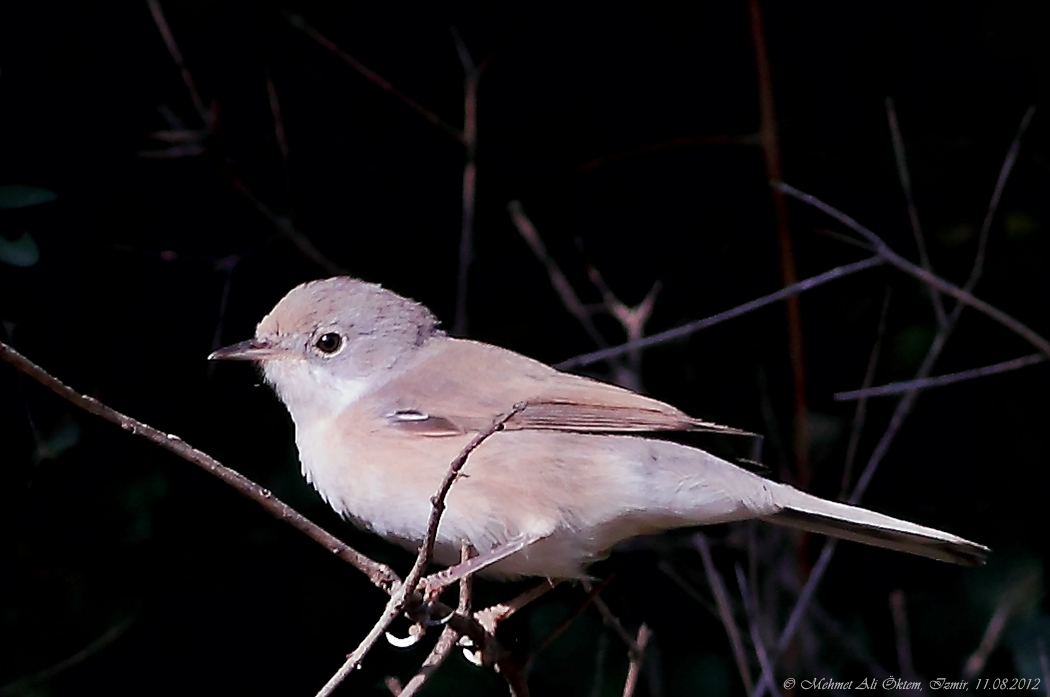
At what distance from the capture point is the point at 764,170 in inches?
189

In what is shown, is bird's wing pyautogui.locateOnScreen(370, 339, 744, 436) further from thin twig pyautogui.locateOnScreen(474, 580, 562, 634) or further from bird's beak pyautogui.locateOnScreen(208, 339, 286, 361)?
thin twig pyautogui.locateOnScreen(474, 580, 562, 634)

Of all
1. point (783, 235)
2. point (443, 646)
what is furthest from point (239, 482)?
point (783, 235)

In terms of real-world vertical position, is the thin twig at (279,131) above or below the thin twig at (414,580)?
above

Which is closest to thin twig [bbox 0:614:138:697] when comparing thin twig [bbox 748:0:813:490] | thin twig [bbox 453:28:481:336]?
thin twig [bbox 453:28:481:336]

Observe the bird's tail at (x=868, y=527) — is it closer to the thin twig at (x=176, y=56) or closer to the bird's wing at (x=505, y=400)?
the bird's wing at (x=505, y=400)

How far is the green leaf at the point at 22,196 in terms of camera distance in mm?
3391

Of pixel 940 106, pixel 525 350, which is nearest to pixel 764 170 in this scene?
pixel 940 106

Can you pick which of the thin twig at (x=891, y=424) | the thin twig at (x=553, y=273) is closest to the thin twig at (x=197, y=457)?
the thin twig at (x=891, y=424)

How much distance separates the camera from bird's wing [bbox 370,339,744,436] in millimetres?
3330

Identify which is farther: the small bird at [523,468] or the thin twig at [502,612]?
the thin twig at [502,612]

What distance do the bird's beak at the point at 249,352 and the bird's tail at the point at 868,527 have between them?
140 cm

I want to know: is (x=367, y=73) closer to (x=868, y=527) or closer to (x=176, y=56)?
(x=176, y=56)

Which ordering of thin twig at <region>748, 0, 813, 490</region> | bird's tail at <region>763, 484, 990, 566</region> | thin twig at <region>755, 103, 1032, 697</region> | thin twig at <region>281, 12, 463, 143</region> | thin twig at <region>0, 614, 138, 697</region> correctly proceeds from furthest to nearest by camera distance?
thin twig at <region>748, 0, 813, 490</region>, thin twig at <region>281, 12, 463, 143</region>, thin twig at <region>755, 103, 1032, 697</region>, thin twig at <region>0, 614, 138, 697</region>, bird's tail at <region>763, 484, 990, 566</region>

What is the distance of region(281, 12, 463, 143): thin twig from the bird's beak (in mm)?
1018
